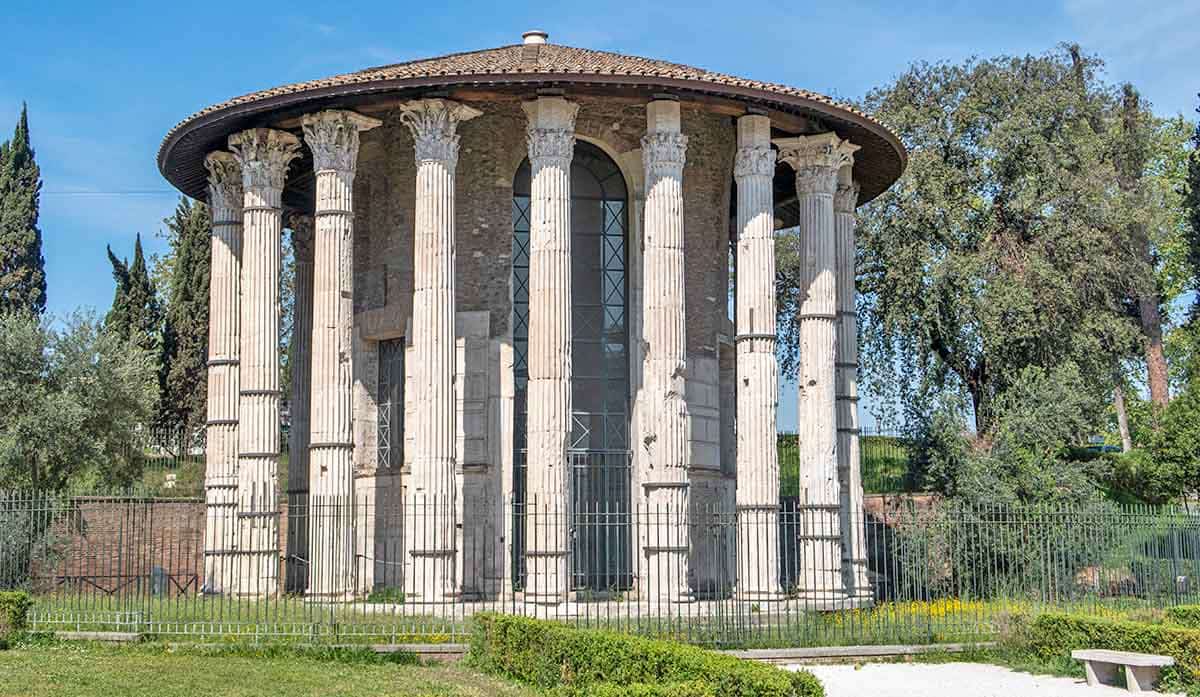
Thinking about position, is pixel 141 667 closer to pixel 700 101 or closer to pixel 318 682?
pixel 318 682

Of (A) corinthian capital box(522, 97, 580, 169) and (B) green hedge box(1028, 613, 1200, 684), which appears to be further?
(A) corinthian capital box(522, 97, 580, 169)

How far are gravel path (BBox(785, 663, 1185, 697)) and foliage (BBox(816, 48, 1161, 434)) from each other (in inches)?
612

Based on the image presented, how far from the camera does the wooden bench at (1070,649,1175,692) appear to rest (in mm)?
15305

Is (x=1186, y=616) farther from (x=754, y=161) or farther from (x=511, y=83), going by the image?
(x=511, y=83)

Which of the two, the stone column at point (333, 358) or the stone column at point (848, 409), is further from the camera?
the stone column at point (848, 409)

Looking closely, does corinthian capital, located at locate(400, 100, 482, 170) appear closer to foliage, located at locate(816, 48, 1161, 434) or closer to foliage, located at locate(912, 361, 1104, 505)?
foliage, located at locate(912, 361, 1104, 505)

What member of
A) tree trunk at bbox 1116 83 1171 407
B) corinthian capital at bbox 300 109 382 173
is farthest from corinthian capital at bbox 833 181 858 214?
tree trunk at bbox 1116 83 1171 407

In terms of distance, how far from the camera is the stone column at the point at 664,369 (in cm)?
2084

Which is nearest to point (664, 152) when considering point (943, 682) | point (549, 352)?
point (549, 352)

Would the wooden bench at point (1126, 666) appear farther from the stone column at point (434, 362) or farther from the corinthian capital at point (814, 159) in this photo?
the corinthian capital at point (814, 159)

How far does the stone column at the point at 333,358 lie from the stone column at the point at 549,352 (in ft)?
9.10

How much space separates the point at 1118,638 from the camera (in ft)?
53.7

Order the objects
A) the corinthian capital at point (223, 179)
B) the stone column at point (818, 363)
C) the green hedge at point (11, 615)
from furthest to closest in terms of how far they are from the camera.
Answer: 1. the corinthian capital at point (223, 179)
2. the stone column at point (818, 363)
3. the green hedge at point (11, 615)

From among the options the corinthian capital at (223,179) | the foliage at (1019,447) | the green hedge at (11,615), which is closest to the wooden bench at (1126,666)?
the foliage at (1019,447)
